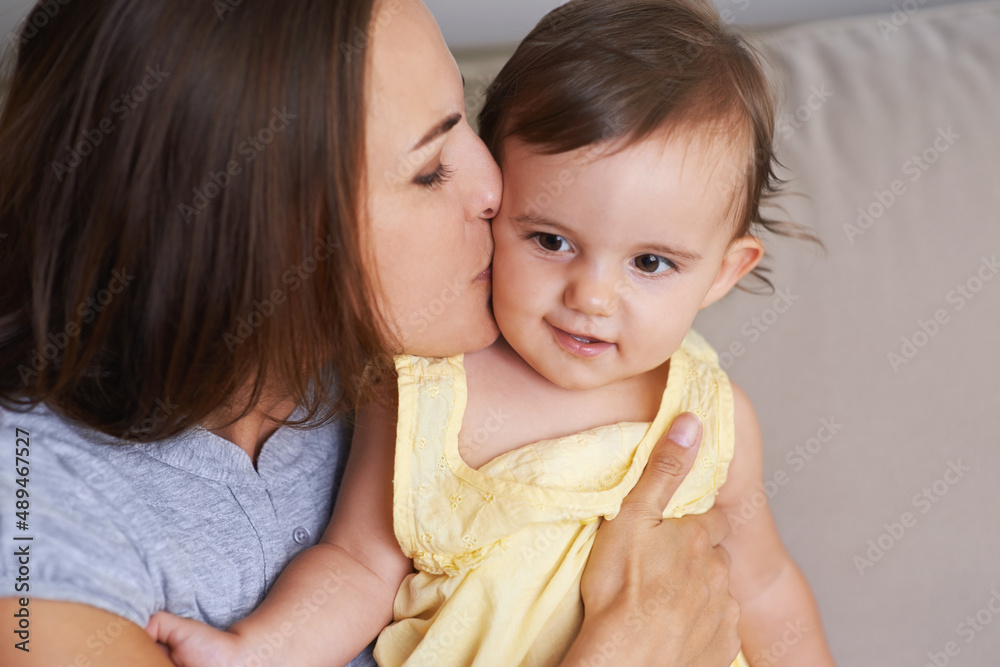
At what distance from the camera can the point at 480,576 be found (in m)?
1.09

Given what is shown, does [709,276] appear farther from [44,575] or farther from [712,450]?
[44,575]

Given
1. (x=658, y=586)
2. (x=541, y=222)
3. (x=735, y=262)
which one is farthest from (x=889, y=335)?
(x=541, y=222)

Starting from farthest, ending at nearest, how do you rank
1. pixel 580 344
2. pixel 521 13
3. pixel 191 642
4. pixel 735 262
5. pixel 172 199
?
pixel 521 13
pixel 735 262
pixel 580 344
pixel 191 642
pixel 172 199

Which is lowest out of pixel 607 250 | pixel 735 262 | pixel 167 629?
pixel 167 629

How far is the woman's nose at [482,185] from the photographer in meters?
1.05

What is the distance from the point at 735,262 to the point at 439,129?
52 centimetres

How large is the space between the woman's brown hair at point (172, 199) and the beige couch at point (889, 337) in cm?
97

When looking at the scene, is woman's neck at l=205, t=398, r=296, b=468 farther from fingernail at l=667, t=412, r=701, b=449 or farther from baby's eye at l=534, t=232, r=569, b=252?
fingernail at l=667, t=412, r=701, b=449

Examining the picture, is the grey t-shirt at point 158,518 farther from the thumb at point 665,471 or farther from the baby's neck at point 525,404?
the thumb at point 665,471

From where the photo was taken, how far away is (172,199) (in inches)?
34.5

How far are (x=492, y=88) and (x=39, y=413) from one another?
0.80 meters

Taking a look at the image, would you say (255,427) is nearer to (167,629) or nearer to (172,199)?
(167,629)

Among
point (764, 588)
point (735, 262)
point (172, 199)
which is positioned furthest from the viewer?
point (764, 588)

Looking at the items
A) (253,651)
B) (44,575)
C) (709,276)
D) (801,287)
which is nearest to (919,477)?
(801,287)
